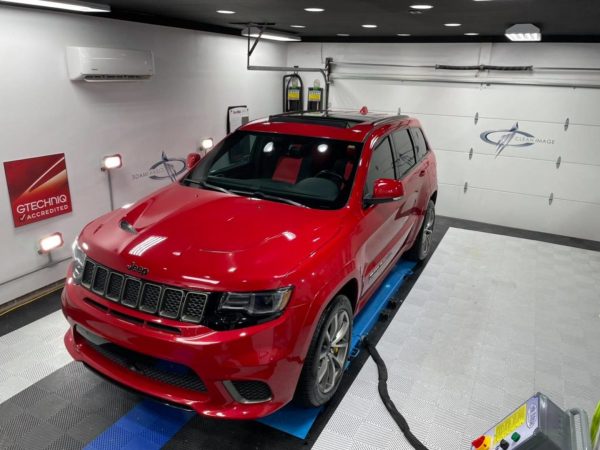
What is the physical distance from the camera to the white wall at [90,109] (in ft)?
12.2

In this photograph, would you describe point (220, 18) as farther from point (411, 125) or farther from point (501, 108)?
point (501, 108)

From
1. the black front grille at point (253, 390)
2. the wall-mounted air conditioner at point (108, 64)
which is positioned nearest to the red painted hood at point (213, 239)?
the black front grille at point (253, 390)

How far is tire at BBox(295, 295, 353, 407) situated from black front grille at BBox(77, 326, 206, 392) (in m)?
0.59

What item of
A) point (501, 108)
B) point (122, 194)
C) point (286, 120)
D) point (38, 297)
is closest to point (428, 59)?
point (501, 108)

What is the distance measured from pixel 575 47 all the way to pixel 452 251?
3.31 metres

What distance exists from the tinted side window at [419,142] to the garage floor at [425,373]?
4.31 feet

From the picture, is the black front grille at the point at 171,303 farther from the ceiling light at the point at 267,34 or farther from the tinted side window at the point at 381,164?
the ceiling light at the point at 267,34

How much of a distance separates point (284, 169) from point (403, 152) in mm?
1326

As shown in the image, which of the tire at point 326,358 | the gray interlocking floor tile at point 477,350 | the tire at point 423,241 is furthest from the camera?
the tire at point 423,241

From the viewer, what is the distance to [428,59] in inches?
269

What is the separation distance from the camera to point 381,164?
344 cm

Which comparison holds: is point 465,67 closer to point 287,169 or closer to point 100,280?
point 287,169

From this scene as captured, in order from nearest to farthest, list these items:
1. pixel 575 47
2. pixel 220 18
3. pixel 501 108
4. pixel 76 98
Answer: pixel 76 98 → pixel 220 18 → pixel 575 47 → pixel 501 108

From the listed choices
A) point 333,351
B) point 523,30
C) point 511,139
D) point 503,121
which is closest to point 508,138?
point 511,139
